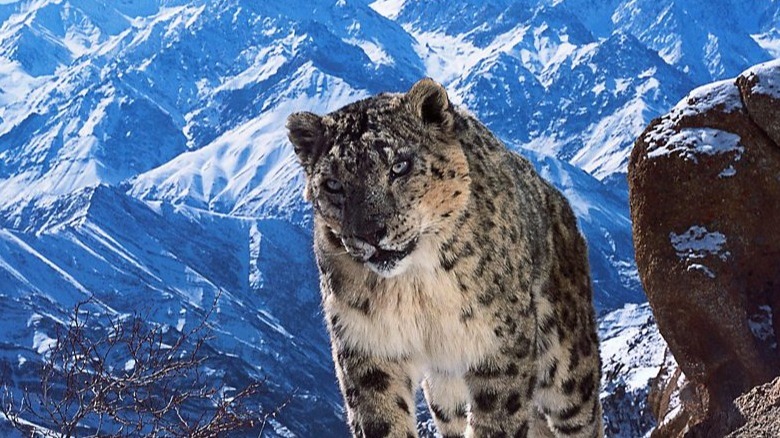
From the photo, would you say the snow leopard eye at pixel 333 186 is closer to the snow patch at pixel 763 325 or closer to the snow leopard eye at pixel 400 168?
the snow leopard eye at pixel 400 168

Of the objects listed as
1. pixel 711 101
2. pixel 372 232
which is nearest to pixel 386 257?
pixel 372 232

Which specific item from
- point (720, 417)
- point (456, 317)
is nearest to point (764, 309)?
point (720, 417)

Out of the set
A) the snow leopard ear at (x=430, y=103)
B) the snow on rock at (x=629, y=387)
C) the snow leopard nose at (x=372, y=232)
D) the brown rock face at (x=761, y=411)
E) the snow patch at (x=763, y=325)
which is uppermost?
the snow leopard ear at (x=430, y=103)

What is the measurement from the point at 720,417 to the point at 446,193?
198 inches

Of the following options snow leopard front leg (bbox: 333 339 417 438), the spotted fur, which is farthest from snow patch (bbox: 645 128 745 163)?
snow leopard front leg (bbox: 333 339 417 438)

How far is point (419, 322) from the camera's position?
7242 mm

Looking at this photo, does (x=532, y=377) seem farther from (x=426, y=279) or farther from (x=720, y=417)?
(x=720, y=417)

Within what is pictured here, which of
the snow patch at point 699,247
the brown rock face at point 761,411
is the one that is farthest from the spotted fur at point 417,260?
the snow patch at point 699,247

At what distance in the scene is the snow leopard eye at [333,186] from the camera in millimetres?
6914

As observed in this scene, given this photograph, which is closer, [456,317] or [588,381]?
[456,317]

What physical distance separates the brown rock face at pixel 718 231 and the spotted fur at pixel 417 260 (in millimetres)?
3903

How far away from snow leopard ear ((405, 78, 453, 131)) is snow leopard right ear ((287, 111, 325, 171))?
2.23 feet

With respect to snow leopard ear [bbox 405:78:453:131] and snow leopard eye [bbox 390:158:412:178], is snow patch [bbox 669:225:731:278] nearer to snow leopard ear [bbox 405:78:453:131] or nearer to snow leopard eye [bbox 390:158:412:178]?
snow leopard ear [bbox 405:78:453:131]

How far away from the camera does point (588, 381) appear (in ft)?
28.9
